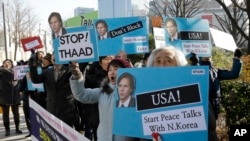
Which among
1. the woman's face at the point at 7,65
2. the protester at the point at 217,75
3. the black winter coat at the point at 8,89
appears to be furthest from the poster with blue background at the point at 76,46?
the woman's face at the point at 7,65

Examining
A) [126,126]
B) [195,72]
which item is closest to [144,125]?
[126,126]

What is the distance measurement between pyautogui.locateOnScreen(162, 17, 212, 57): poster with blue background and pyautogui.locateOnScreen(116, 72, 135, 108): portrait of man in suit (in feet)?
12.8

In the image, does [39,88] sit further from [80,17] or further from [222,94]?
[222,94]

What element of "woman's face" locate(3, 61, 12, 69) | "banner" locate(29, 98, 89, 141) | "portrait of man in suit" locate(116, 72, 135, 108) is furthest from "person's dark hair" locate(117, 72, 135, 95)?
"woman's face" locate(3, 61, 12, 69)

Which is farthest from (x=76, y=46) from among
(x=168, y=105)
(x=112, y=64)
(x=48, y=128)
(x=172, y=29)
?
(x=172, y=29)

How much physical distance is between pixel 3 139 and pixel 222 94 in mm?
4836

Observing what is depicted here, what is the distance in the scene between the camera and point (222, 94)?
6422 millimetres

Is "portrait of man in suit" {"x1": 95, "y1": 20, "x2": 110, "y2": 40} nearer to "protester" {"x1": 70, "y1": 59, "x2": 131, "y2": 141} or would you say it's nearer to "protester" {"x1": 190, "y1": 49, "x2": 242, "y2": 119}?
"protester" {"x1": 190, "y1": 49, "x2": 242, "y2": 119}

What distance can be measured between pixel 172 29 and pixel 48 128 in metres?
4.36

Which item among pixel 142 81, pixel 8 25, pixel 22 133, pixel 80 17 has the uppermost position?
pixel 8 25

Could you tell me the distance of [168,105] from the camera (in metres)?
2.59

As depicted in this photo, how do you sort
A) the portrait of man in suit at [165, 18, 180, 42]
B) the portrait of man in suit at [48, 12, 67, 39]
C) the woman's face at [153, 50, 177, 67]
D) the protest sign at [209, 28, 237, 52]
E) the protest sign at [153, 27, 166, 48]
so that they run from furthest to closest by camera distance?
the protest sign at [153, 27, 166, 48]
the portrait of man in suit at [165, 18, 180, 42]
the protest sign at [209, 28, 237, 52]
the portrait of man in suit at [48, 12, 67, 39]
the woman's face at [153, 50, 177, 67]

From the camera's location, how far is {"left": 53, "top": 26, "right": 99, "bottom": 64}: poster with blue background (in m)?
4.34

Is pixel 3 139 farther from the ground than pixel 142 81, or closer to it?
closer to it
